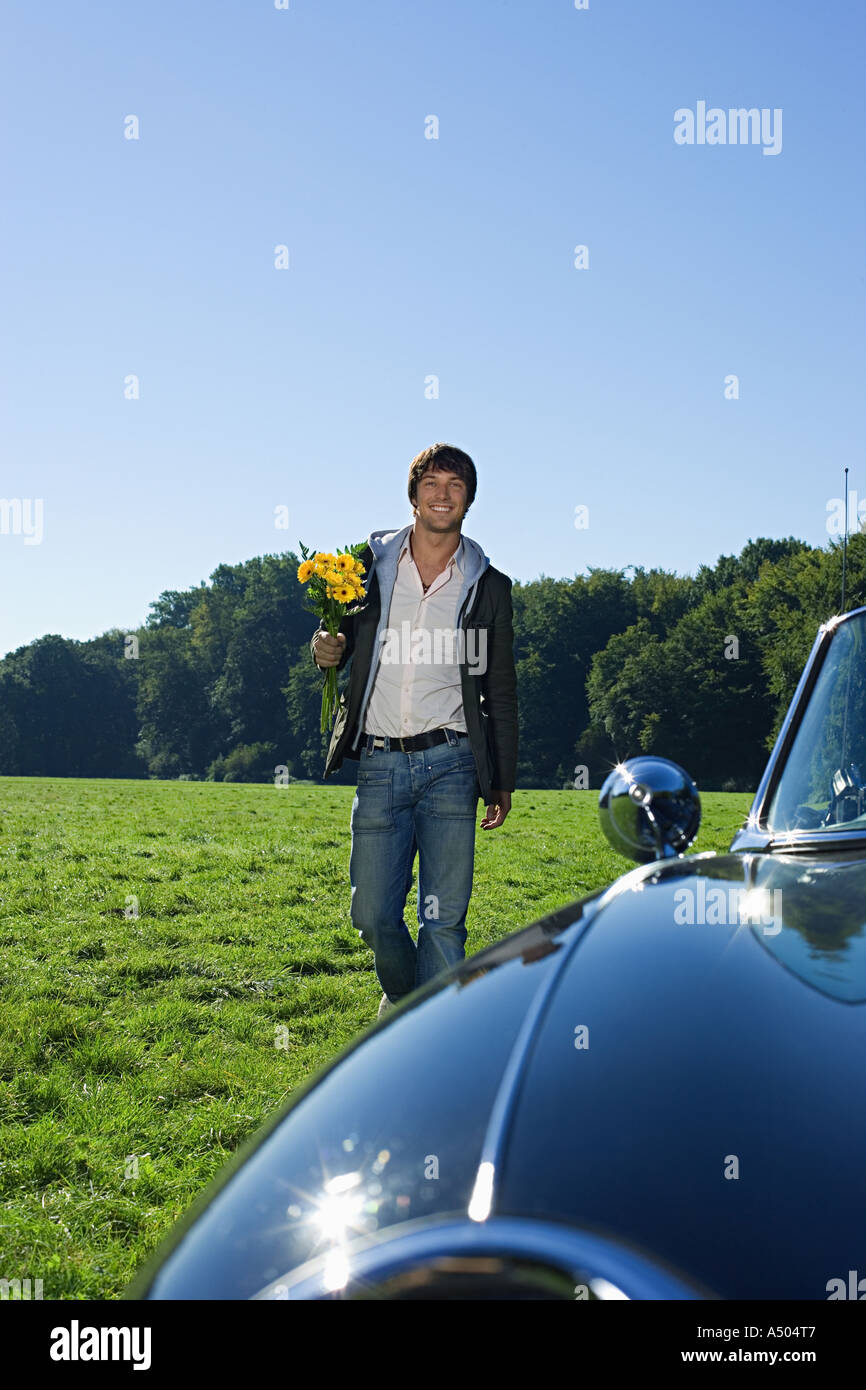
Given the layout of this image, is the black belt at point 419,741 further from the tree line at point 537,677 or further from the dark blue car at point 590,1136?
the tree line at point 537,677

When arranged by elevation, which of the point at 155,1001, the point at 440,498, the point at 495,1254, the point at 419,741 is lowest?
the point at 155,1001

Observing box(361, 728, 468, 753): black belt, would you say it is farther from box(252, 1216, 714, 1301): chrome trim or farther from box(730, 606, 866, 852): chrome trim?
box(252, 1216, 714, 1301): chrome trim

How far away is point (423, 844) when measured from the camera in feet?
13.1

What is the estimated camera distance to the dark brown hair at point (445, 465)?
3916 mm

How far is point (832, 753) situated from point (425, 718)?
69.4 inches

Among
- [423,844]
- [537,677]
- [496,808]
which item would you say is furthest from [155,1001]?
[537,677]

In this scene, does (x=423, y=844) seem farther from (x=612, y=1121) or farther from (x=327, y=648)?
(x=612, y=1121)

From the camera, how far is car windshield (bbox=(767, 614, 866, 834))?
2.30m

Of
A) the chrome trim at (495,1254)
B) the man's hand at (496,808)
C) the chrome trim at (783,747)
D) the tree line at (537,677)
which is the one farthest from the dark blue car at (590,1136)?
the tree line at (537,677)

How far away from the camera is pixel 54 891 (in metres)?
8.54

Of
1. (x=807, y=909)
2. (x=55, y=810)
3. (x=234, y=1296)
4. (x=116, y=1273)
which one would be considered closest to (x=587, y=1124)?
(x=234, y=1296)

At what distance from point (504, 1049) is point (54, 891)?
8.00m

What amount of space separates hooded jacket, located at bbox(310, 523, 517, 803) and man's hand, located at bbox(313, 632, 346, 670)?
0.05 metres

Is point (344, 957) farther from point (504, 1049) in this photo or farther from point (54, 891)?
point (504, 1049)
